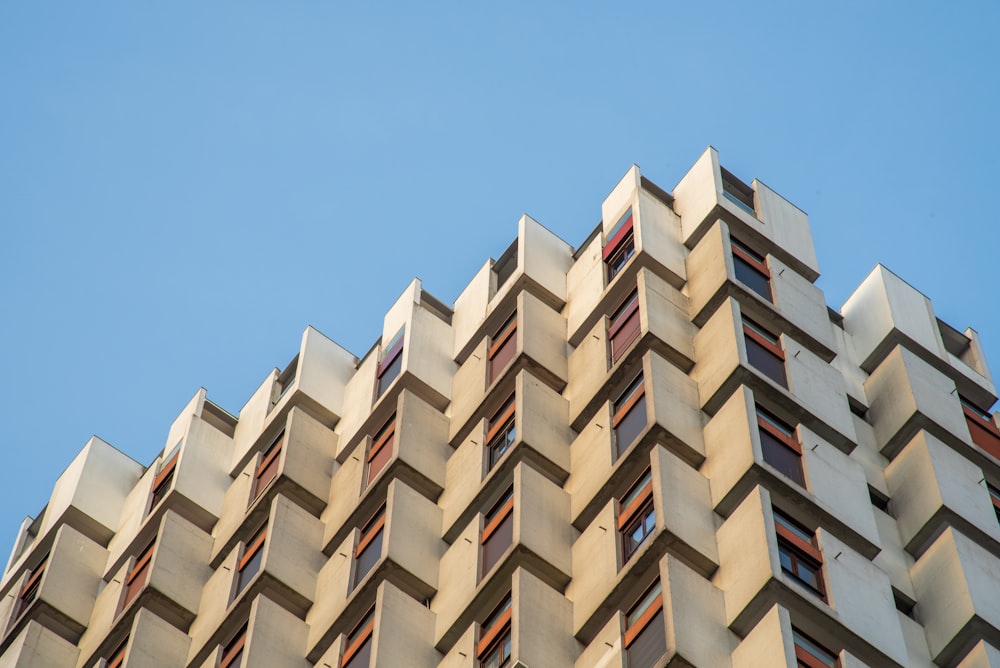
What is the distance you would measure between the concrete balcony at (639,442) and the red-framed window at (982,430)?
8.30 m

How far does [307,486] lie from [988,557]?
18.9 m

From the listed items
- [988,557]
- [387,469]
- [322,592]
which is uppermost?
[988,557]

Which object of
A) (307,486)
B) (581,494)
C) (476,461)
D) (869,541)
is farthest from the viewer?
(307,486)

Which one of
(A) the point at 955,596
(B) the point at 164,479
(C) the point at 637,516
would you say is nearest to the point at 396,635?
(C) the point at 637,516

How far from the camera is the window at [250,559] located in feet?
175

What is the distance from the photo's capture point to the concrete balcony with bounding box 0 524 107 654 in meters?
58.2

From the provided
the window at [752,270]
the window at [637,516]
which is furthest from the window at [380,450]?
the window at [752,270]

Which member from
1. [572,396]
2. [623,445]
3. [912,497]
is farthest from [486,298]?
[912,497]

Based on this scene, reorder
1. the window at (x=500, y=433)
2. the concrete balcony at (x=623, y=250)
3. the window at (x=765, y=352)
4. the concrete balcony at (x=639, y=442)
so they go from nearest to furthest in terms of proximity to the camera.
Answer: the concrete balcony at (x=639, y=442) → the window at (x=765, y=352) → the window at (x=500, y=433) → the concrete balcony at (x=623, y=250)

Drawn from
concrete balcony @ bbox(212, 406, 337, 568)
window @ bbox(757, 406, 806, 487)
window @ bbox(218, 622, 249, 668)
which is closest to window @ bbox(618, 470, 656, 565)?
window @ bbox(757, 406, 806, 487)

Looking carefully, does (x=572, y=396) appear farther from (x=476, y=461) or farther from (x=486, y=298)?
(x=486, y=298)

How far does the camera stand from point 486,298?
57344mm

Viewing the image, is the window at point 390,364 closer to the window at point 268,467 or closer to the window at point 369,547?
the window at point 268,467

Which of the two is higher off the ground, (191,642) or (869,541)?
(869,541)
